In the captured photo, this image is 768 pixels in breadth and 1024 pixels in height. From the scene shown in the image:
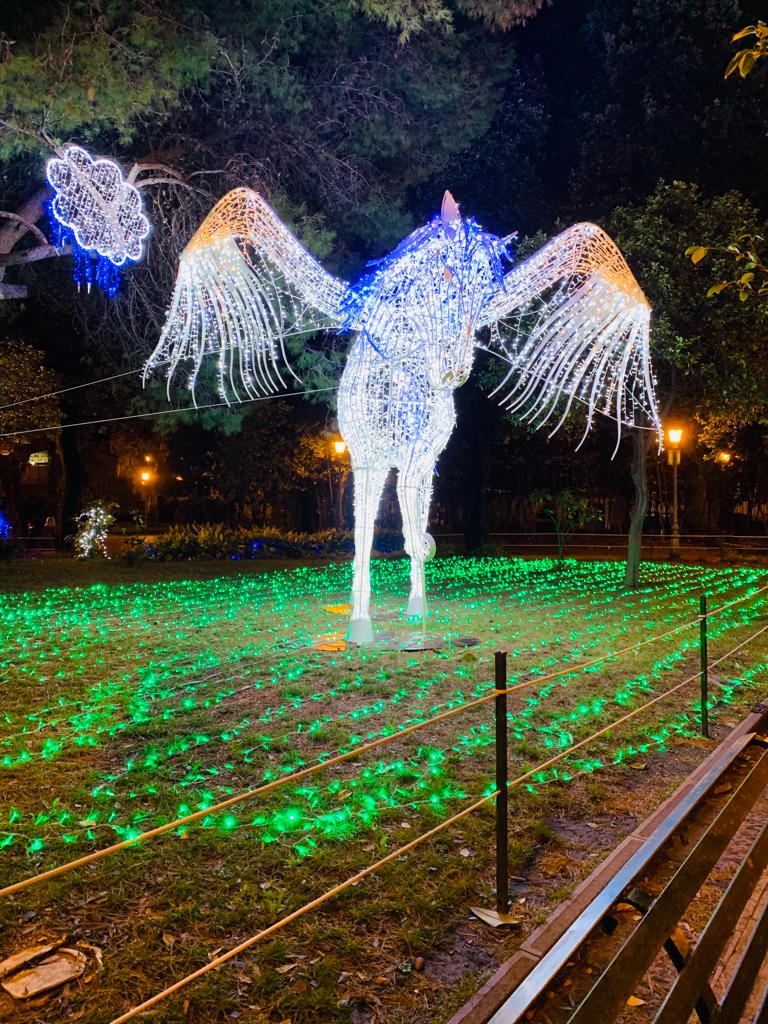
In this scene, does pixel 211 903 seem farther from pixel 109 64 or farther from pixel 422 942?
pixel 109 64

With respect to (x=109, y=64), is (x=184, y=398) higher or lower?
lower

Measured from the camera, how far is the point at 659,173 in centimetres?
1476

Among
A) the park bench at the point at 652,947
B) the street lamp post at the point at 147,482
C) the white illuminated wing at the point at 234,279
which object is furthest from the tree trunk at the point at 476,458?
the park bench at the point at 652,947

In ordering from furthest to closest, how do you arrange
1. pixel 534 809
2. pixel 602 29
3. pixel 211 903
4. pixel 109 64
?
pixel 602 29 < pixel 109 64 < pixel 534 809 < pixel 211 903

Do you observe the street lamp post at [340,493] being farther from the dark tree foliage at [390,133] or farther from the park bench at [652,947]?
the park bench at [652,947]

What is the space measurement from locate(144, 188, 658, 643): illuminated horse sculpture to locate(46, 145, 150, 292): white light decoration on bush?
61.6 inches

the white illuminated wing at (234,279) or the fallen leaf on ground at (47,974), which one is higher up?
the white illuminated wing at (234,279)

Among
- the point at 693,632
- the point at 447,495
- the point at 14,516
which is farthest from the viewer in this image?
the point at 447,495

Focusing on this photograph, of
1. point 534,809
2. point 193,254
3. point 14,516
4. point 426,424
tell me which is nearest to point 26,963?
point 534,809

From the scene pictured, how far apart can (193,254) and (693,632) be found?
645 cm

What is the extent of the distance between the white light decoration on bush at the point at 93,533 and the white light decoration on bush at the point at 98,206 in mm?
10906

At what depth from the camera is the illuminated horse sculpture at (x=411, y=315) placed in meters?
5.65

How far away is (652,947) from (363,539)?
5.42 meters

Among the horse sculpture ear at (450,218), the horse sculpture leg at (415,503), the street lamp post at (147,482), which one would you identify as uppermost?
the horse sculpture ear at (450,218)
